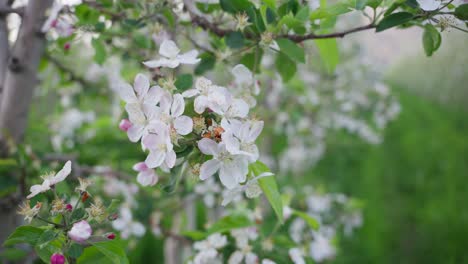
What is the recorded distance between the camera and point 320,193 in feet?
7.11

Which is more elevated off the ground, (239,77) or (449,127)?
(239,77)

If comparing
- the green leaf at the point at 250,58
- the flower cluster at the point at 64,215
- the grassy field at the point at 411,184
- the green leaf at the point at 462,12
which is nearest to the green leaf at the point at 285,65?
the green leaf at the point at 250,58

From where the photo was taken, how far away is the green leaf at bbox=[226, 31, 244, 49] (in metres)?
0.81

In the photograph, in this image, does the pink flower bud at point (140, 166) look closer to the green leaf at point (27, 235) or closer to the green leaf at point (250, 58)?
the green leaf at point (27, 235)

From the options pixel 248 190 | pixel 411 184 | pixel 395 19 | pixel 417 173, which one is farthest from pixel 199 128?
pixel 417 173

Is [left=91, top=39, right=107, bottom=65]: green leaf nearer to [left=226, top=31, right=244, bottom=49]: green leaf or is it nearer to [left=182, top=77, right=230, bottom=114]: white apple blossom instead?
[left=226, top=31, right=244, bottom=49]: green leaf

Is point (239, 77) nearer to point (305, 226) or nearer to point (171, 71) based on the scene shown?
point (171, 71)

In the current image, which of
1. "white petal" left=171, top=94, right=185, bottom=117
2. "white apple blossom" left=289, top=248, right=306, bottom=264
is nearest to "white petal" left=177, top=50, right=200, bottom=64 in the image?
"white petal" left=171, top=94, right=185, bottom=117

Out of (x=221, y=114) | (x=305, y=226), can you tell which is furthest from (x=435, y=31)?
(x=305, y=226)

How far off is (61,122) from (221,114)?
5.61ft

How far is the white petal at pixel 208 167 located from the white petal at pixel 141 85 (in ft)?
0.45

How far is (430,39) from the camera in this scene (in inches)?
29.8

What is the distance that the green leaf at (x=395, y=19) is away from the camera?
2.35ft

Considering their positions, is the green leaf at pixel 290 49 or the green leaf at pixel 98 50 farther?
the green leaf at pixel 98 50
